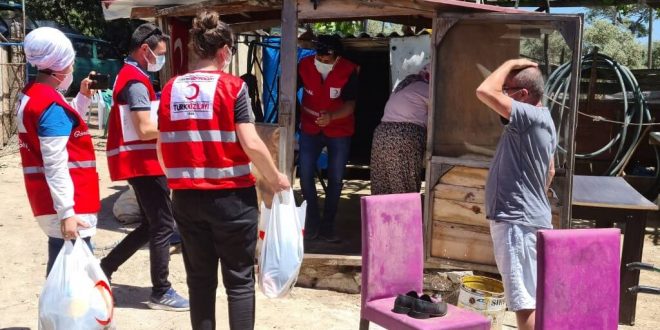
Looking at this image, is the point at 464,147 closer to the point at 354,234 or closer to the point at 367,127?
the point at 354,234

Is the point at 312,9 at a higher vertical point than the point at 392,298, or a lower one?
higher

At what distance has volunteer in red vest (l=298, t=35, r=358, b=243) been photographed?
537 cm

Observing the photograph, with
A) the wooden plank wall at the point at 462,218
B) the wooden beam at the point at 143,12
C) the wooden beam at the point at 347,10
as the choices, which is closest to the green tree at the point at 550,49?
the wooden beam at the point at 347,10

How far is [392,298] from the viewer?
335 centimetres

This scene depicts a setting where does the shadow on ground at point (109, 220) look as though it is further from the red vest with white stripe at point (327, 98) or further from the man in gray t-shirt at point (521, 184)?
the man in gray t-shirt at point (521, 184)

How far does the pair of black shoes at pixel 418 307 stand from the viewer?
307cm

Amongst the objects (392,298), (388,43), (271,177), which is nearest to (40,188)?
(271,177)

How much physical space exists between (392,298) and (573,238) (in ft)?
3.52

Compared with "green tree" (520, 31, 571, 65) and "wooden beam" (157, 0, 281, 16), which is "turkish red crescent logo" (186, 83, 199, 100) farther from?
"green tree" (520, 31, 571, 65)

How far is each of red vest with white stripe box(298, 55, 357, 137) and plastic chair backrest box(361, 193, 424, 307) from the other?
2021mm

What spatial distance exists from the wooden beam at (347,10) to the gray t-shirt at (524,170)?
184 centimetres

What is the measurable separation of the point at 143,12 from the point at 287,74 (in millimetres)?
1556

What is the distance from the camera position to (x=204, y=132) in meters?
2.84

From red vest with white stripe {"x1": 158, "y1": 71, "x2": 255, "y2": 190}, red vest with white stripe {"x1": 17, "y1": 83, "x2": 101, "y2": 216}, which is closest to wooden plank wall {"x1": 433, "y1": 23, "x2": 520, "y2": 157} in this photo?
red vest with white stripe {"x1": 158, "y1": 71, "x2": 255, "y2": 190}
